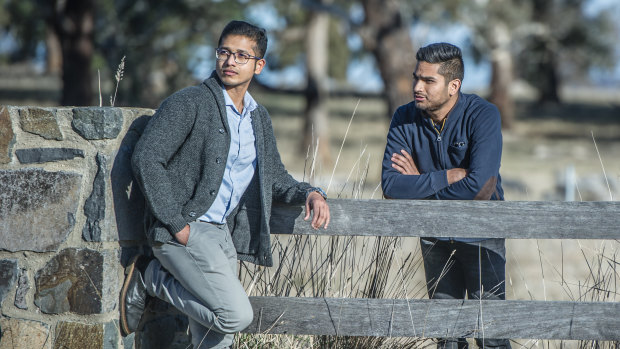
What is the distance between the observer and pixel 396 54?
40.1ft

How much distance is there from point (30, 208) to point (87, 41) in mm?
10990

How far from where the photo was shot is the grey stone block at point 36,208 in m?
3.21

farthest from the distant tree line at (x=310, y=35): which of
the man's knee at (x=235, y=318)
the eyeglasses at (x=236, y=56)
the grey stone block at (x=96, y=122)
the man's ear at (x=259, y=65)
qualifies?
the man's knee at (x=235, y=318)

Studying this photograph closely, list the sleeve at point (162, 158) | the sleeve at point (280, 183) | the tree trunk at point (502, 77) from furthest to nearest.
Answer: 1. the tree trunk at point (502, 77)
2. the sleeve at point (280, 183)
3. the sleeve at point (162, 158)

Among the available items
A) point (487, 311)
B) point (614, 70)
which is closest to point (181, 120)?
point (487, 311)

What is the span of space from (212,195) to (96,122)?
0.59 meters

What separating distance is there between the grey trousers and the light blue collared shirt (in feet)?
0.29

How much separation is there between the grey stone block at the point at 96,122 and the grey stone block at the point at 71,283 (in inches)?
19.5

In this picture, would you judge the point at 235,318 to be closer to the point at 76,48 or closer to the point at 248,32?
the point at 248,32

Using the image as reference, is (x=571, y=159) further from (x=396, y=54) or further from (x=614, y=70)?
(x=614, y=70)

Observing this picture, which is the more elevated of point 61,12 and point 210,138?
point 61,12

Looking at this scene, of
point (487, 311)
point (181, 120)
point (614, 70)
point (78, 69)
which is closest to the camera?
point (181, 120)

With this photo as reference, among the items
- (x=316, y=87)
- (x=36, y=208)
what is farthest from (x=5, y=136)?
(x=316, y=87)

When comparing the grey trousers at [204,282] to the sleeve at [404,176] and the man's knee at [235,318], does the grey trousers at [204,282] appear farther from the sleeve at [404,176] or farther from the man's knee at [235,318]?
the sleeve at [404,176]
